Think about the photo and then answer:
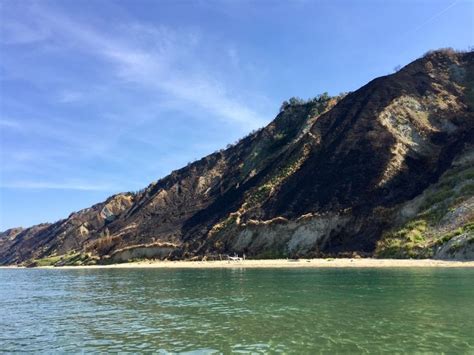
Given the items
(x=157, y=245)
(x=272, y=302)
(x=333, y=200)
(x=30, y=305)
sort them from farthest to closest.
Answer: (x=157, y=245), (x=333, y=200), (x=30, y=305), (x=272, y=302)

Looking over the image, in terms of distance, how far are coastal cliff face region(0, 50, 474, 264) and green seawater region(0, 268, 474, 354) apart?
27.8 metres

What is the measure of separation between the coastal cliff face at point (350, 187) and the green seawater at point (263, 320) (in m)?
27.8

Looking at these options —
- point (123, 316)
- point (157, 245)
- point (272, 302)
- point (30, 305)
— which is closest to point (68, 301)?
point (30, 305)

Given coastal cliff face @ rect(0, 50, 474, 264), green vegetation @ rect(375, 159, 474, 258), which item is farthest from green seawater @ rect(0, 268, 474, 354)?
coastal cliff face @ rect(0, 50, 474, 264)

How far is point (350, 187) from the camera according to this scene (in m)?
83.6

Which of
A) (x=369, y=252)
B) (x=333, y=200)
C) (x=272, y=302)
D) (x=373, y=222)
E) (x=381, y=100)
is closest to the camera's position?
(x=272, y=302)

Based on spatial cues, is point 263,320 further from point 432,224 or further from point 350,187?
point 350,187

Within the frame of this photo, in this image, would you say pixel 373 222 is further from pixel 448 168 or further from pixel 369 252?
pixel 448 168

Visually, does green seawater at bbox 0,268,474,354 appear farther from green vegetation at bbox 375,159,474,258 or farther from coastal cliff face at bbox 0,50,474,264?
coastal cliff face at bbox 0,50,474,264

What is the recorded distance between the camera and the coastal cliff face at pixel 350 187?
6819 centimetres

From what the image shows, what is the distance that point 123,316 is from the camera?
27.4m

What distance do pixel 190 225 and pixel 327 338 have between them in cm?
9940

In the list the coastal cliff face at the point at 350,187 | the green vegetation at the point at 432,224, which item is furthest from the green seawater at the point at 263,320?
the coastal cliff face at the point at 350,187

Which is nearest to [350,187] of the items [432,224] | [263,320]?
[432,224]
